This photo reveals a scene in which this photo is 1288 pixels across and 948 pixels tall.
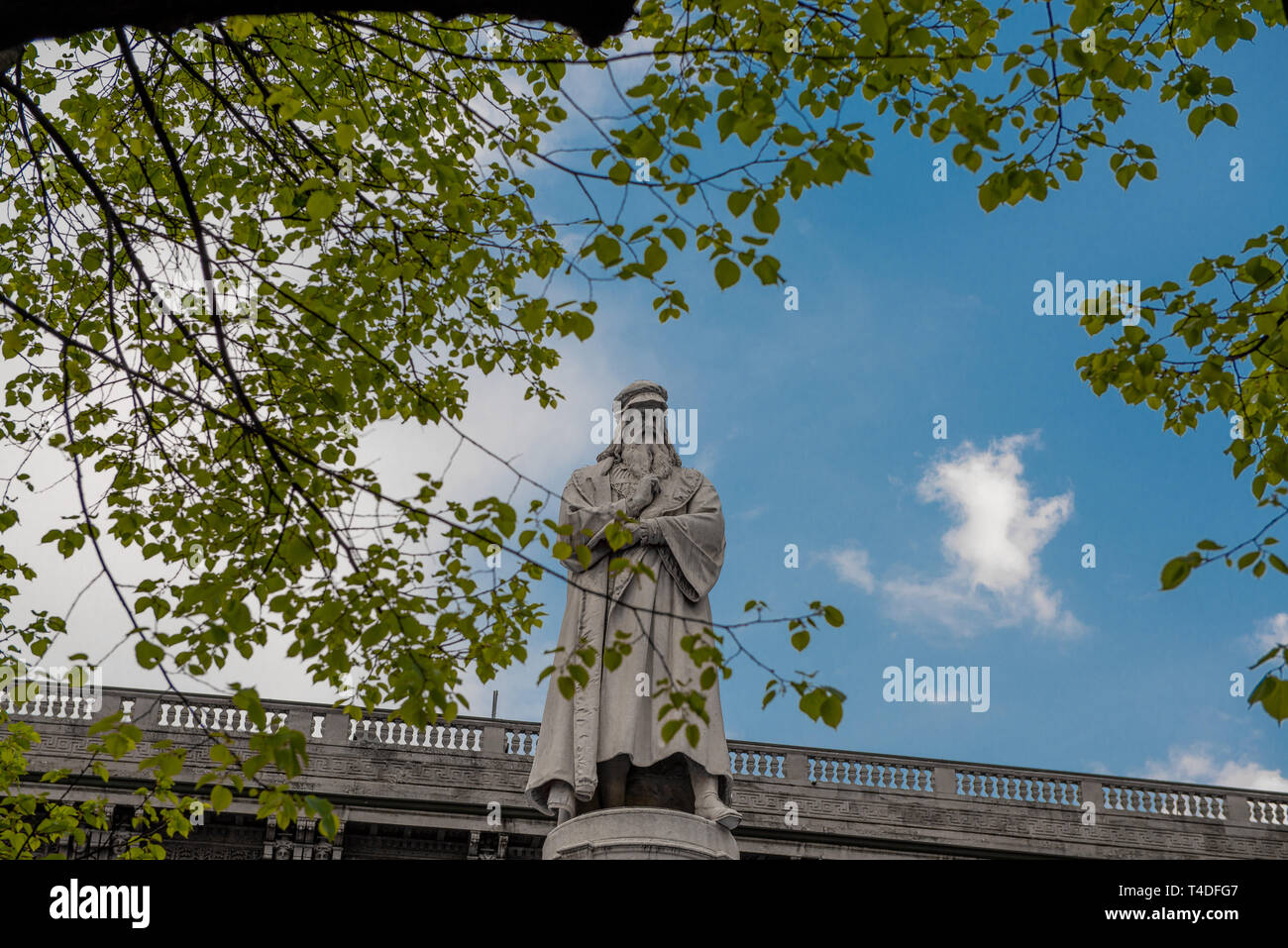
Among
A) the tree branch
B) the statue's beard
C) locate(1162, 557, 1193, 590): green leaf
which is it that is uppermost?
the statue's beard

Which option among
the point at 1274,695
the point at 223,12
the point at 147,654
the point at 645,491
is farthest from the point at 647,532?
the point at 223,12

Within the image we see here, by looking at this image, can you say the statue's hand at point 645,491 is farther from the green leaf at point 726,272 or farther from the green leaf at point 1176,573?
the green leaf at point 1176,573

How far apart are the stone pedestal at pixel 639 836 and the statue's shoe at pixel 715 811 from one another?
2.4 inches

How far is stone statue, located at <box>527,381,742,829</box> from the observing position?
8.20 metres

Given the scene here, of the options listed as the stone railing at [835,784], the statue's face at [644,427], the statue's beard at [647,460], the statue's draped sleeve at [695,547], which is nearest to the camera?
the statue's draped sleeve at [695,547]

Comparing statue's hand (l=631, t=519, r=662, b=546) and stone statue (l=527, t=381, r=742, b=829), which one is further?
statue's hand (l=631, t=519, r=662, b=546)

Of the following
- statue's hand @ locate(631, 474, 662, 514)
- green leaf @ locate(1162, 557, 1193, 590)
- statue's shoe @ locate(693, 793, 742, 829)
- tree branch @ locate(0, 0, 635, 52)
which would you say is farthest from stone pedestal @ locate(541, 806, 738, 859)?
tree branch @ locate(0, 0, 635, 52)

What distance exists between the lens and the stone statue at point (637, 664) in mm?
8195

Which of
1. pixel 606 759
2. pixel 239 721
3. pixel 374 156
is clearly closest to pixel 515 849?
pixel 239 721

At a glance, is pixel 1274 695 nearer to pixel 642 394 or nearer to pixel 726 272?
pixel 726 272

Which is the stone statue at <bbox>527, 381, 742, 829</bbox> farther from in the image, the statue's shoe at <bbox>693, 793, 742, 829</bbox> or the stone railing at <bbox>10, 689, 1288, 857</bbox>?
the stone railing at <bbox>10, 689, 1288, 857</bbox>

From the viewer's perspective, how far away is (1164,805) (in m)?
21.4

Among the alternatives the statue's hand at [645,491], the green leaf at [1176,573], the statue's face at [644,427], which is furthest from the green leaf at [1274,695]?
the statue's face at [644,427]

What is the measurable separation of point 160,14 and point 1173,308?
5758mm
